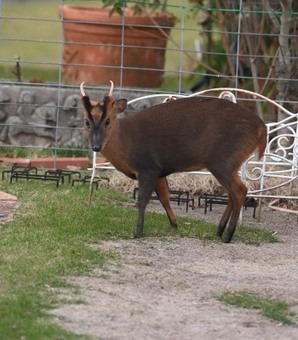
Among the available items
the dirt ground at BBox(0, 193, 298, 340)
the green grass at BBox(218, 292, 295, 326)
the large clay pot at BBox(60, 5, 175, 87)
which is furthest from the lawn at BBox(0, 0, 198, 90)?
the green grass at BBox(218, 292, 295, 326)

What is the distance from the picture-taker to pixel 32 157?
12.5 metres

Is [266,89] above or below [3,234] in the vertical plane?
above

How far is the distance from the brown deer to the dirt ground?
1.54 feet

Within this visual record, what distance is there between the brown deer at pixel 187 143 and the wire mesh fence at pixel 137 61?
96.2 inches

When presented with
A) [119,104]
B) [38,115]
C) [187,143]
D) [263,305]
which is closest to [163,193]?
[187,143]

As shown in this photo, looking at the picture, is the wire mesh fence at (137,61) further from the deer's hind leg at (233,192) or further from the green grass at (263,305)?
the green grass at (263,305)

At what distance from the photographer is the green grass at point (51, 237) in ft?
21.8

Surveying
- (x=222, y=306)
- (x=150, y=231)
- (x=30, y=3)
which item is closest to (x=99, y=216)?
(x=150, y=231)

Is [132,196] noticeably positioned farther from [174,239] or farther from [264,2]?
[264,2]

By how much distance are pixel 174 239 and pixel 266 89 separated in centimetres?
488

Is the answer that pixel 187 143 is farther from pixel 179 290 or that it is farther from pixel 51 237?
pixel 179 290

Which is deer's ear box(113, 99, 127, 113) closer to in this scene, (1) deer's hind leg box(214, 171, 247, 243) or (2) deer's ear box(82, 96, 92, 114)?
(2) deer's ear box(82, 96, 92, 114)

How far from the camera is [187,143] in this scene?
361 inches

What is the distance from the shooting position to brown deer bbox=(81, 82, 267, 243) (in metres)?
9.15
